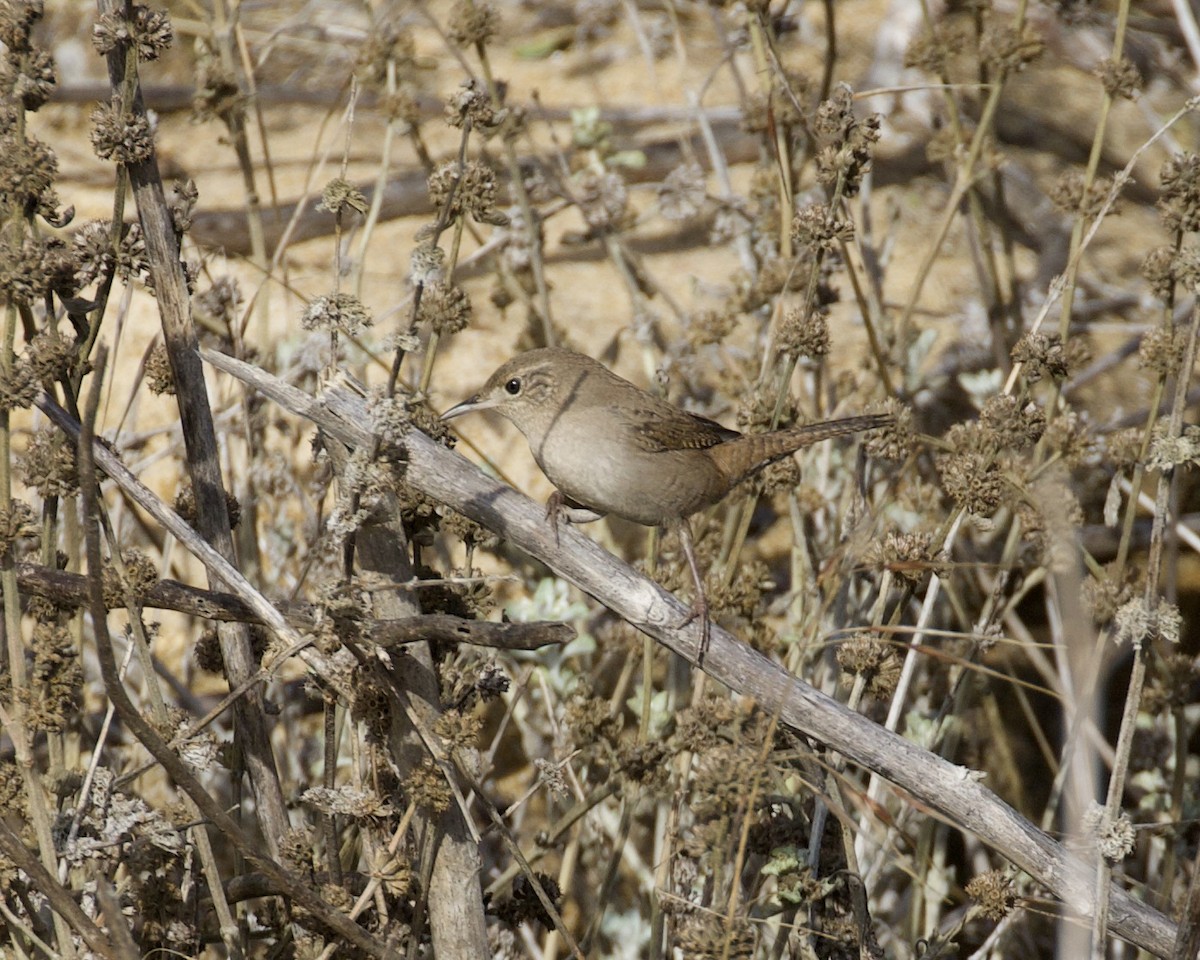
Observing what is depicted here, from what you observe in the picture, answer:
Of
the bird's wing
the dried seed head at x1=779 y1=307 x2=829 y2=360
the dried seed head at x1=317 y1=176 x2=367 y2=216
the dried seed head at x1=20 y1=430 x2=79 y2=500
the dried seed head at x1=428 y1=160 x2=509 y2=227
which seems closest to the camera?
the dried seed head at x1=317 y1=176 x2=367 y2=216

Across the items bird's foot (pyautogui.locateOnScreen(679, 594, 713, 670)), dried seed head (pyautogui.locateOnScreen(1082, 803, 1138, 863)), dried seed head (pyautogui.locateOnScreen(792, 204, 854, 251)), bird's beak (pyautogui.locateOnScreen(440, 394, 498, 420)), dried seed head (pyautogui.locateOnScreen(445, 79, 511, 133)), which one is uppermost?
dried seed head (pyautogui.locateOnScreen(445, 79, 511, 133))

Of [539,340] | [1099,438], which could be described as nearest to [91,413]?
[539,340]

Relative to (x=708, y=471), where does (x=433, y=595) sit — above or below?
below

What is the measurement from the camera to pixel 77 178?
4863mm

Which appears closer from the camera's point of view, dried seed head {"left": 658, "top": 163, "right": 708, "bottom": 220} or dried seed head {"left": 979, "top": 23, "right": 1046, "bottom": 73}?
dried seed head {"left": 979, "top": 23, "right": 1046, "bottom": 73}

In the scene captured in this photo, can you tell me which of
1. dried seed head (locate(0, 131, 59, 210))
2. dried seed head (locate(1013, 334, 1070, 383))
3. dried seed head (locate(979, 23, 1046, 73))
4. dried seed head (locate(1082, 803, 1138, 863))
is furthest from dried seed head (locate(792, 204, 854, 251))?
dried seed head (locate(0, 131, 59, 210))

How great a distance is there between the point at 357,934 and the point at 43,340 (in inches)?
51.3

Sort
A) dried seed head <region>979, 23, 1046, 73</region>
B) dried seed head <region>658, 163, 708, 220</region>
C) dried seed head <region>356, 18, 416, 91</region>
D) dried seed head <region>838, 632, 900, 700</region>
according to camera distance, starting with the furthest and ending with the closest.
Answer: dried seed head <region>658, 163, 708, 220</region>, dried seed head <region>356, 18, 416, 91</region>, dried seed head <region>979, 23, 1046, 73</region>, dried seed head <region>838, 632, 900, 700</region>

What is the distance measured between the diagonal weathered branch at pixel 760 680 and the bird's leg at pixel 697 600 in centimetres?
2

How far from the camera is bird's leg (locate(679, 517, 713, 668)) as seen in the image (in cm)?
260

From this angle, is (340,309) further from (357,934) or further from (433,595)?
(357,934)

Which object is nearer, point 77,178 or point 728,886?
point 728,886

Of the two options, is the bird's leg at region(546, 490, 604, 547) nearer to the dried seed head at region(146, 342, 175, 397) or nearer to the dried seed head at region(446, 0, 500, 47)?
the dried seed head at region(146, 342, 175, 397)

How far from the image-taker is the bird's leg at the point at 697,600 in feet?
8.53
